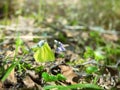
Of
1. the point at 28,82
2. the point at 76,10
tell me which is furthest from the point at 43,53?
the point at 76,10

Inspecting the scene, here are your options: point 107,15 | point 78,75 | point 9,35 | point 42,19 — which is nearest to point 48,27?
point 42,19

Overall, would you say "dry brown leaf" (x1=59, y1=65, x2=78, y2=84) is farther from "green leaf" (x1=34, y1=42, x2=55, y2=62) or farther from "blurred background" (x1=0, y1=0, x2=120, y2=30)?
"blurred background" (x1=0, y1=0, x2=120, y2=30)

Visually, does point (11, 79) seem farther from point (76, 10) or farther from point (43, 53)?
point (76, 10)

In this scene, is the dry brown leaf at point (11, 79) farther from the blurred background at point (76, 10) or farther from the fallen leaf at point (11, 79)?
the blurred background at point (76, 10)

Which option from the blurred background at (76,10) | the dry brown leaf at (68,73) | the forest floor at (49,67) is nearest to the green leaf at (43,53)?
the forest floor at (49,67)

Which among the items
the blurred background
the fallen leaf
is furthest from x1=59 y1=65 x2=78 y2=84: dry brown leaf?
the blurred background

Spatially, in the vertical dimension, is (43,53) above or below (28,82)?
above
